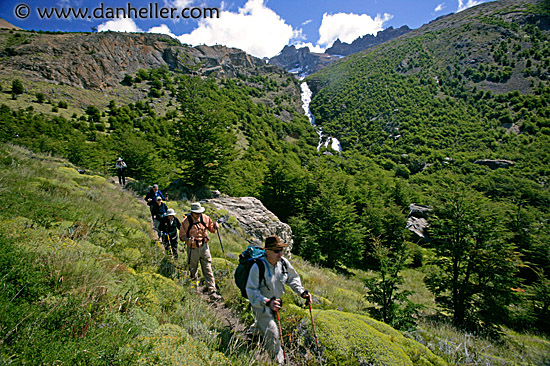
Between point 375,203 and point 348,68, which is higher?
point 348,68

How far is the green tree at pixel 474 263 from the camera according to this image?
978 centimetres

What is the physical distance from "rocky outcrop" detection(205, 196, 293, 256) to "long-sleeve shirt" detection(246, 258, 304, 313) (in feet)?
25.9

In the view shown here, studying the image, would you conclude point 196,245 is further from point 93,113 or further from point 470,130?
point 470,130

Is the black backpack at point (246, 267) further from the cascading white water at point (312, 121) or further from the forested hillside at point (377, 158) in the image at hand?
the cascading white water at point (312, 121)

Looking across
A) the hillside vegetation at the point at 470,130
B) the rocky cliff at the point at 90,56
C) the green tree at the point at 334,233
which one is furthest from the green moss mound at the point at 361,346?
the rocky cliff at the point at 90,56

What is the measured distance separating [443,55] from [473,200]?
12160cm

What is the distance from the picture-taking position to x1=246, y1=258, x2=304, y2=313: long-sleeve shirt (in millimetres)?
2992

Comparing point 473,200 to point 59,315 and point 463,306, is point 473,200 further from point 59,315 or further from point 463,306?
point 59,315

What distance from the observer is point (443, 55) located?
314ft

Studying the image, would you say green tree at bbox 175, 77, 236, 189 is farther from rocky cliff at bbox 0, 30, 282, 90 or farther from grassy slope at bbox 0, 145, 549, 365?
rocky cliff at bbox 0, 30, 282, 90

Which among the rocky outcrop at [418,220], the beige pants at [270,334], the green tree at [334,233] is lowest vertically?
the rocky outcrop at [418,220]

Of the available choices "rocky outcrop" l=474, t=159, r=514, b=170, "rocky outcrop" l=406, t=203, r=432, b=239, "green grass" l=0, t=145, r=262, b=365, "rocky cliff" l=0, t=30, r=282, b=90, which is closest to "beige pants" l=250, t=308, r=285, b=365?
"green grass" l=0, t=145, r=262, b=365

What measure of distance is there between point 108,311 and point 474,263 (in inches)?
569

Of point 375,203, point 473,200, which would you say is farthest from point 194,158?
point 375,203
